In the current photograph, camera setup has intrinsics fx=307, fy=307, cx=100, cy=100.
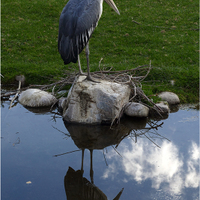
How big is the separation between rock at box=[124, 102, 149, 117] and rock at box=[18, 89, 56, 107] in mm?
2103

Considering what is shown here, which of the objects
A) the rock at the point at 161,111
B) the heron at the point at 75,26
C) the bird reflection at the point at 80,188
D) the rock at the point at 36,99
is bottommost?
the bird reflection at the point at 80,188

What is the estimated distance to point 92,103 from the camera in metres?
7.09

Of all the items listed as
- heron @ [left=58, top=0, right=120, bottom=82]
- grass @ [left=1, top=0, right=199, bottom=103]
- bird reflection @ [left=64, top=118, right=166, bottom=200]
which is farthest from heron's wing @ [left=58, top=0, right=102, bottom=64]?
grass @ [left=1, top=0, right=199, bottom=103]

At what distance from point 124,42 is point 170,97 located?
4.73m

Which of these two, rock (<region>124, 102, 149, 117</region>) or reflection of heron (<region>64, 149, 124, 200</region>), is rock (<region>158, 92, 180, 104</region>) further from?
reflection of heron (<region>64, 149, 124, 200</region>)

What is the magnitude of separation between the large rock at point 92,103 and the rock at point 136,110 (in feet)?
1.27

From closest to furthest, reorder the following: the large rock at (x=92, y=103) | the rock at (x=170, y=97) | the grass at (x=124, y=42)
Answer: the large rock at (x=92, y=103)
the rock at (x=170, y=97)
the grass at (x=124, y=42)

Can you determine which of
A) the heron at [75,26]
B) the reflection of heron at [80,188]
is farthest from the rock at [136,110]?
the reflection of heron at [80,188]

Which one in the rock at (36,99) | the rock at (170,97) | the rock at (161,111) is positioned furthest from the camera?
the rock at (170,97)

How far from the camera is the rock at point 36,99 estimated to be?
8141 mm

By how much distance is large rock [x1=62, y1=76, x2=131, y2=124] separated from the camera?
23.0 ft

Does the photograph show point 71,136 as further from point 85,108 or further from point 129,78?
point 129,78

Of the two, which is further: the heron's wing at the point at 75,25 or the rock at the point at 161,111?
the rock at the point at 161,111

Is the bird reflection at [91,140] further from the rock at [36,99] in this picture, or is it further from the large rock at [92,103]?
the rock at [36,99]
